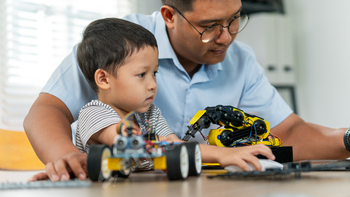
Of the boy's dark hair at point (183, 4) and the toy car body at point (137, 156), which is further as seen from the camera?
the boy's dark hair at point (183, 4)

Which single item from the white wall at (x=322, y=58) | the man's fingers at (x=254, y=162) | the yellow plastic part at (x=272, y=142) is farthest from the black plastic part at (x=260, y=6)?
the man's fingers at (x=254, y=162)

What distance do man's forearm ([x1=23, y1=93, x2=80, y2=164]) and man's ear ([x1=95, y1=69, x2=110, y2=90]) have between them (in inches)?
6.3

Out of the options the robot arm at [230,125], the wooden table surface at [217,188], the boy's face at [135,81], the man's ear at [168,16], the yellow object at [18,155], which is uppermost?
the man's ear at [168,16]

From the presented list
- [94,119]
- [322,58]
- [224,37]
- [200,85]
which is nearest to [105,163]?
[94,119]

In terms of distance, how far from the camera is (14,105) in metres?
2.39

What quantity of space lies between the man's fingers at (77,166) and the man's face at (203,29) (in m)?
0.72

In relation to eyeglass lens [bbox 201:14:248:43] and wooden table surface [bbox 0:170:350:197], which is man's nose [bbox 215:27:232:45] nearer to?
eyeglass lens [bbox 201:14:248:43]

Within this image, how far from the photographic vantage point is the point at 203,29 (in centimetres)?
125

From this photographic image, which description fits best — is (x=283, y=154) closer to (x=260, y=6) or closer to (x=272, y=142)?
(x=272, y=142)

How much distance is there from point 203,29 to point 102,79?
483 mm

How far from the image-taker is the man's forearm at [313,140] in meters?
1.13

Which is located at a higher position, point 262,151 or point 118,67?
point 118,67

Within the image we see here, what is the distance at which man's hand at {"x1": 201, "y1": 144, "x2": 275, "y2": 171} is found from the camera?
68 cm

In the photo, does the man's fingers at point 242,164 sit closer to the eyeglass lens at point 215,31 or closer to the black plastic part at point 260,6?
the eyeglass lens at point 215,31
